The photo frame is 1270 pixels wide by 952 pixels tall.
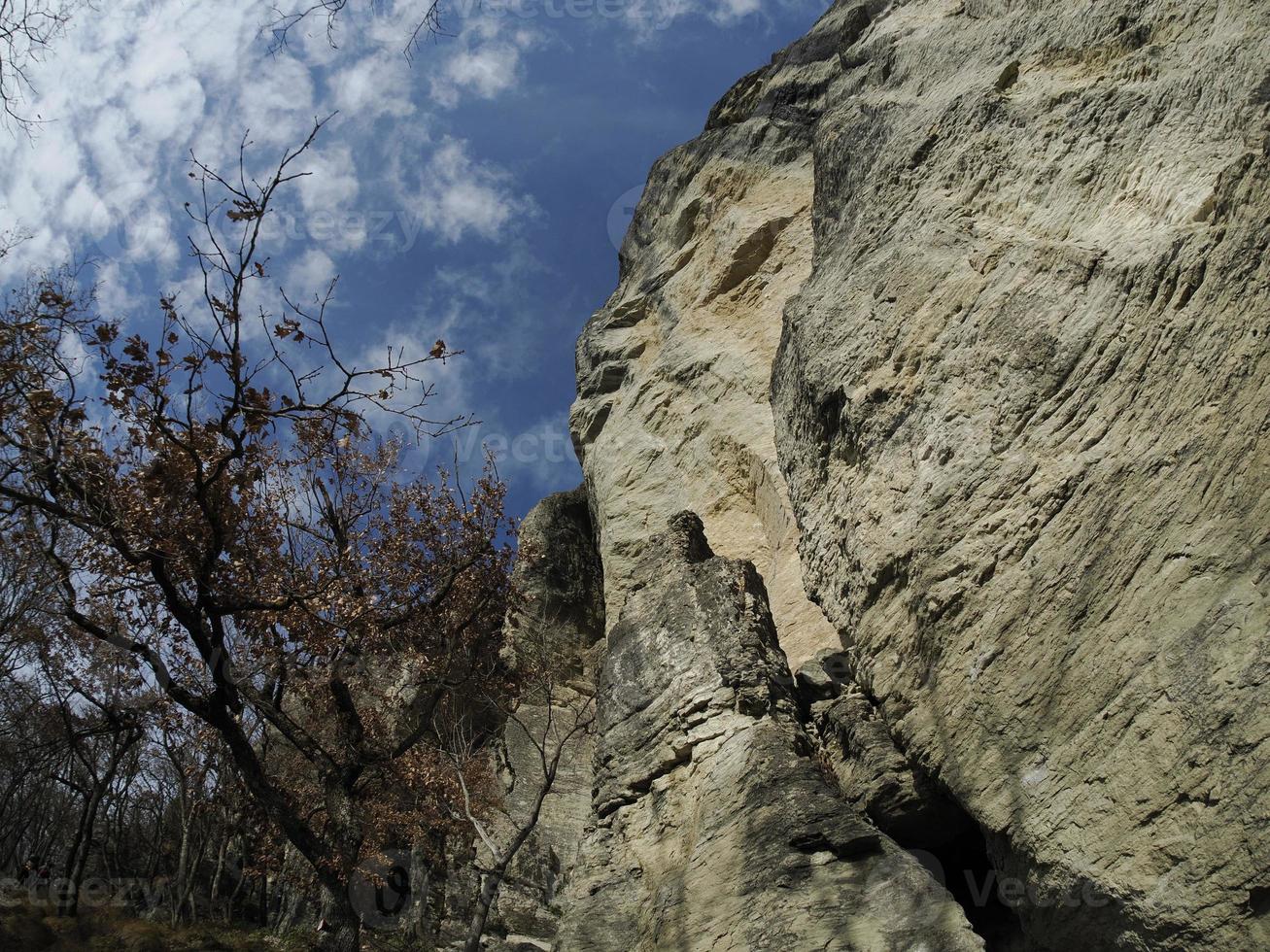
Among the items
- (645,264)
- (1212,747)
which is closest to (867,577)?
(1212,747)

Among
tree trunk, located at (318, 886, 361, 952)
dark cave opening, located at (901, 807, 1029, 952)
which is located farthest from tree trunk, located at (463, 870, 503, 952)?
dark cave opening, located at (901, 807, 1029, 952)

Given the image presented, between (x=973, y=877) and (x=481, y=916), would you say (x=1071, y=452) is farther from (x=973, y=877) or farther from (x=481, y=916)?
(x=481, y=916)

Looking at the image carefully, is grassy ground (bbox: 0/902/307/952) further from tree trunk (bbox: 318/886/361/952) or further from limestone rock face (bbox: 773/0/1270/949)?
limestone rock face (bbox: 773/0/1270/949)

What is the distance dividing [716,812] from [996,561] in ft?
12.9

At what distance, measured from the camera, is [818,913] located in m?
8.25

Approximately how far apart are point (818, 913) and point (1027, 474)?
173 inches

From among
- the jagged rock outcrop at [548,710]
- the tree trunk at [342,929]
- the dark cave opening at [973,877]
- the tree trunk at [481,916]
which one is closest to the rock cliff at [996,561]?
the dark cave opening at [973,877]

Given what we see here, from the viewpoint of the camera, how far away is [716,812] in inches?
390

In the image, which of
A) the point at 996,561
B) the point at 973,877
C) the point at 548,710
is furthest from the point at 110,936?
the point at 996,561

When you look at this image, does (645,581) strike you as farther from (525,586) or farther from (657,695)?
(525,586)

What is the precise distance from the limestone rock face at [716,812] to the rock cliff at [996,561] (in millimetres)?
36

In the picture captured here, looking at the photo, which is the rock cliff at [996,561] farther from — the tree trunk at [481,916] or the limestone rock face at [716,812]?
the tree trunk at [481,916]

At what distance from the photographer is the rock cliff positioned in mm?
6875

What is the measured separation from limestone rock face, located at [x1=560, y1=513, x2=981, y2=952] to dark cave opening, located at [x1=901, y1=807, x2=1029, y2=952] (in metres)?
1.11
